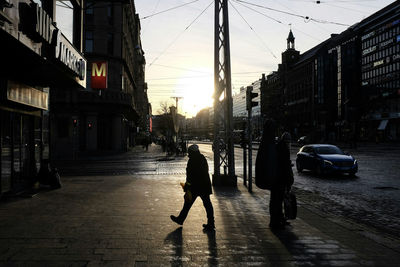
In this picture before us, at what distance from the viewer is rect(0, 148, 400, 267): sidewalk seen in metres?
4.88

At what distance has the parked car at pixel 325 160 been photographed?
1572cm

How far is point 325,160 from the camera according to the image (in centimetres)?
1593

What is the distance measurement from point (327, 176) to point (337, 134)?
72.2 meters

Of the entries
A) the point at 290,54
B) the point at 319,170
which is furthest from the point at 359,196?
the point at 290,54

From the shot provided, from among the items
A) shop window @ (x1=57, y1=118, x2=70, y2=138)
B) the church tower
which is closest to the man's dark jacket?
shop window @ (x1=57, y1=118, x2=70, y2=138)

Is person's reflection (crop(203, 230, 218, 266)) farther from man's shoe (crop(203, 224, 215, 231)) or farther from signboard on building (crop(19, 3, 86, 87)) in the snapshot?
signboard on building (crop(19, 3, 86, 87))

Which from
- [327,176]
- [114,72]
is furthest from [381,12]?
[327,176]

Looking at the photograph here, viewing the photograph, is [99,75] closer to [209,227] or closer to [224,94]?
[224,94]

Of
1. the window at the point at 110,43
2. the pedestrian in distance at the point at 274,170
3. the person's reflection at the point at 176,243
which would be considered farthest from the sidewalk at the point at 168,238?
the window at the point at 110,43

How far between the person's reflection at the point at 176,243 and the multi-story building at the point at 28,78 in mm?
4105

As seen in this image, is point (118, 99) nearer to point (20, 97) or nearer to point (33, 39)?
point (20, 97)

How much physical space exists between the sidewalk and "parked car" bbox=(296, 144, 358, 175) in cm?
740

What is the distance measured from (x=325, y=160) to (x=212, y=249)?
11643mm

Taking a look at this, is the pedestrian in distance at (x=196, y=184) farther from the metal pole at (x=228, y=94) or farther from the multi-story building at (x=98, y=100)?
the multi-story building at (x=98, y=100)
